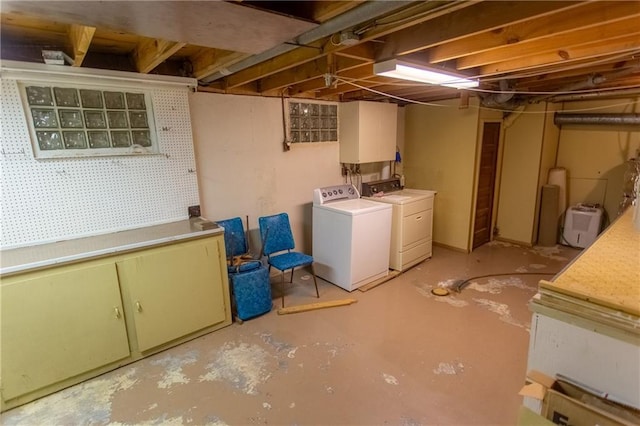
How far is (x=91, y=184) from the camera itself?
245 cm

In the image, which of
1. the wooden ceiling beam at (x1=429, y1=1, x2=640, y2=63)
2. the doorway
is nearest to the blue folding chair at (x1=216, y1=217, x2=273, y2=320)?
the wooden ceiling beam at (x1=429, y1=1, x2=640, y2=63)

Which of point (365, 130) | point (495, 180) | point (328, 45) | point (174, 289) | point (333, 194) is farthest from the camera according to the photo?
point (495, 180)

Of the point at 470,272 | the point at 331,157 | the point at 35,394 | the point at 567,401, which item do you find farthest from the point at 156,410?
the point at 470,272

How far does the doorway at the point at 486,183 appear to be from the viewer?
447 cm

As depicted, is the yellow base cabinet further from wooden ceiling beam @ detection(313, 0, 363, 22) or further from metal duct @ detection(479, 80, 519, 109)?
metal duct @ detection(479, 80, 519, 109)

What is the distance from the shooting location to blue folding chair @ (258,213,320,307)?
3.22m

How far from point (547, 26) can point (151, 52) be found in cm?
237

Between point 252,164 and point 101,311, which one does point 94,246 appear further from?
point 252,164

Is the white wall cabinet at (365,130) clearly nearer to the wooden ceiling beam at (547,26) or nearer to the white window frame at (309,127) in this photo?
the white window frame at (309,127)

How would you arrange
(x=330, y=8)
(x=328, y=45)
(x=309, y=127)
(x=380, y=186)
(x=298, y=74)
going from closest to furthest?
(x=330, y=8) < (x=328, y=45) < (x=298, y=74) < (x=309, y=127) < (x=380, y=186)

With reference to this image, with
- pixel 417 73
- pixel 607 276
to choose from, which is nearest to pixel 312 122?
pixel 417 73

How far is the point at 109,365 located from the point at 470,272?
3.68 metres

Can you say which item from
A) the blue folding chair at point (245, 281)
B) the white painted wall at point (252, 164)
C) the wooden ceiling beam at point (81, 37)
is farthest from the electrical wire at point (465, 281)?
the wooden ceiling beam at point (81, 37)

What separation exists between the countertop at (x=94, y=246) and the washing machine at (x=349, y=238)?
1.27 m
